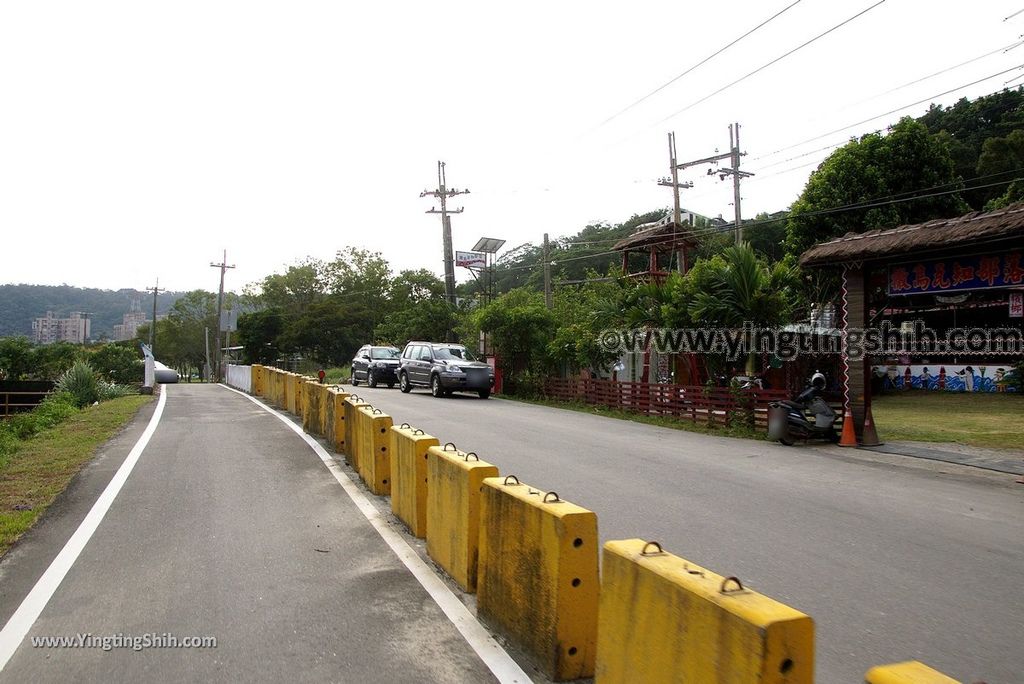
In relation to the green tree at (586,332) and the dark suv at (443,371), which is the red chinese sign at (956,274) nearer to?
the green tree at (586,332)

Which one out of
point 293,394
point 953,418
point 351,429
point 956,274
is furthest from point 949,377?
point 351,429

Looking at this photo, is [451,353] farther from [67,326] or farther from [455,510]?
[67,326]

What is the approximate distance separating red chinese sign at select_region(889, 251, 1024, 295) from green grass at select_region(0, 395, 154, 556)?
13.7 m

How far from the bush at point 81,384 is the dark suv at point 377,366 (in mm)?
9774

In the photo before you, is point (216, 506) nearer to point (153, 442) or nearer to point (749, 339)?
point (153, 442)

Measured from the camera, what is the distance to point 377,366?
98.3ft

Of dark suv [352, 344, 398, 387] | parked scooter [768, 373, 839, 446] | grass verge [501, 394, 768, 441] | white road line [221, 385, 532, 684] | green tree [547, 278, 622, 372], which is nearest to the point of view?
white road line [221, 385, 532, 684]

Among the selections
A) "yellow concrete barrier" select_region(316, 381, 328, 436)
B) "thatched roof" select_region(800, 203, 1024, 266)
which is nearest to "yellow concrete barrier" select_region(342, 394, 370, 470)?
"yellow concrete barrier" select_region(316, 381, 328, 436)

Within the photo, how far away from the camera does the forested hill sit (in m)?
82.0

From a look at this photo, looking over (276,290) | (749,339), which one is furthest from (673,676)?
(276,290)

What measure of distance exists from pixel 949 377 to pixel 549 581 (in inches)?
1190

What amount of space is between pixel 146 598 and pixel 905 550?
620cm

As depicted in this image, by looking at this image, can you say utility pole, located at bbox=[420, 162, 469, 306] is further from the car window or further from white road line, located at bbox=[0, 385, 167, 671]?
white road line, located at bbox=[0, 385, 167, 671]

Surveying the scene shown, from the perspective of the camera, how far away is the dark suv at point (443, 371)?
24031mm
